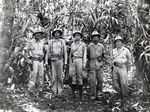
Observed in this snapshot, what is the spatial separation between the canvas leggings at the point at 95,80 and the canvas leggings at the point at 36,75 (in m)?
1.06

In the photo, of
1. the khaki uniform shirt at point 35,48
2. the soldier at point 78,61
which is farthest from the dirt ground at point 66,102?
the khaki uniform shirt at point 35,48

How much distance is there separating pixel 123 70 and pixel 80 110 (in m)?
1.20

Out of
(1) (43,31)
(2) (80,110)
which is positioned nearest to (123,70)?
(2) (80,110)

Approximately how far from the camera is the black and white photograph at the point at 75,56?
4293 mm

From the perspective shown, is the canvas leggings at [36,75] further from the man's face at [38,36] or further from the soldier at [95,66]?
the soldier at [95,66]

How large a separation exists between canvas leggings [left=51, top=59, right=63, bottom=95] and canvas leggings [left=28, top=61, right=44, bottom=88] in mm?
239

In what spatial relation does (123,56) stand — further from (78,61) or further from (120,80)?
(78,61)

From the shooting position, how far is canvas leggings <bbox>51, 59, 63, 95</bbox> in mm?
4391

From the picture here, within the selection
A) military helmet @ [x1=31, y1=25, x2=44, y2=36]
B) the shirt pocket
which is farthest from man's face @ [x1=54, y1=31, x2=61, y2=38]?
the shirt pocket

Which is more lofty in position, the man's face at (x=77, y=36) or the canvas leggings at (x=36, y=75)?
the man's face at (x=77, y=36)

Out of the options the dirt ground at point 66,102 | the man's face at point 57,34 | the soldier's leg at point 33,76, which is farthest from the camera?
the man's face at point 57,34

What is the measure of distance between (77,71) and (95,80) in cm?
42

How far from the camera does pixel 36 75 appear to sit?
4.44 metres

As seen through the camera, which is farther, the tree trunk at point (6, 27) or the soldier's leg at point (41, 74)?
the tree trunk at point (6, 27)
